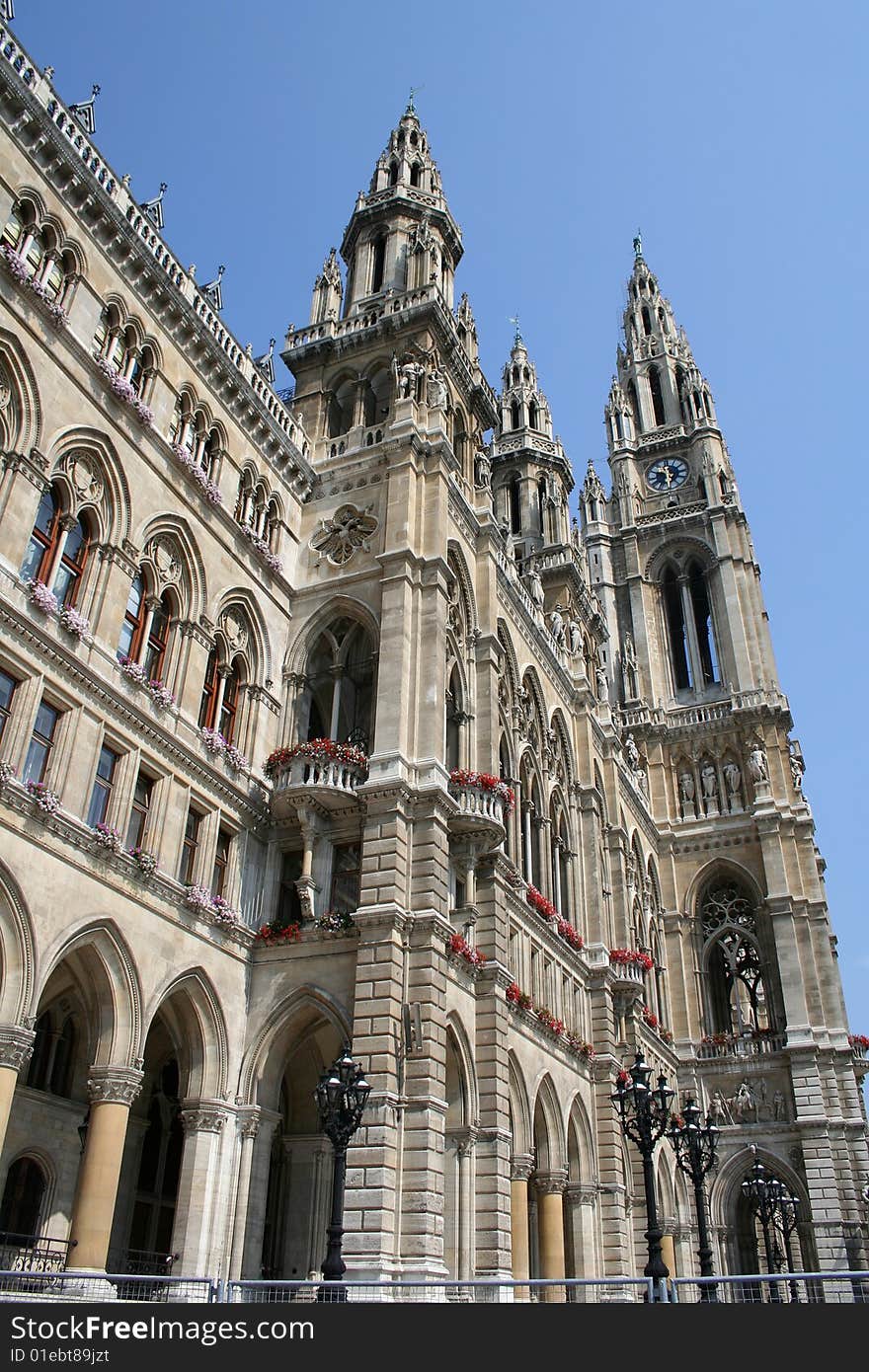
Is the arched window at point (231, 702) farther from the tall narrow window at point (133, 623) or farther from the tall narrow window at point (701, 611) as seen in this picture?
the tall narrow window at point (701, 611)

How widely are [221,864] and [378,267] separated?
2795 cm

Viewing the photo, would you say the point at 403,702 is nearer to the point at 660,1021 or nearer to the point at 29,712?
the point at 29,712

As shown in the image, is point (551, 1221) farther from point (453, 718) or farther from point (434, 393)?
point (434, 393)

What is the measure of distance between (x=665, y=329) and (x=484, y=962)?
234 ft

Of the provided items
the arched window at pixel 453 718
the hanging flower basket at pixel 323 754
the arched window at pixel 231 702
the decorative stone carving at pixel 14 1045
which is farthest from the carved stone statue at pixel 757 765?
the decorative stone carving at pixel 14 1045

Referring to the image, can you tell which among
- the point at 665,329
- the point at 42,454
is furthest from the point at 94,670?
the point at 665,329

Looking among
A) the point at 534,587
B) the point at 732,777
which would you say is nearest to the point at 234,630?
the point at 534,587

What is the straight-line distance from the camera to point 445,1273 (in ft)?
77.0

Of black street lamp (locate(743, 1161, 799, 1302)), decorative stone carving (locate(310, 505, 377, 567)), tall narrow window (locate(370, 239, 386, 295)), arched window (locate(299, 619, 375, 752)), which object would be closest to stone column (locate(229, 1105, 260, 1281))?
arched window (locate(299, 619, 375, 752))

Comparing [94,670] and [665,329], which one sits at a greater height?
[665,329]

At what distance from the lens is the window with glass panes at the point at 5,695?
67.5 ft

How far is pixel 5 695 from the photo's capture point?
20797 millimetres

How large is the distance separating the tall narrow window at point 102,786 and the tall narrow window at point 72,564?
11.2 ft

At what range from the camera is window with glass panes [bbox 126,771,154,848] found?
23641mm
